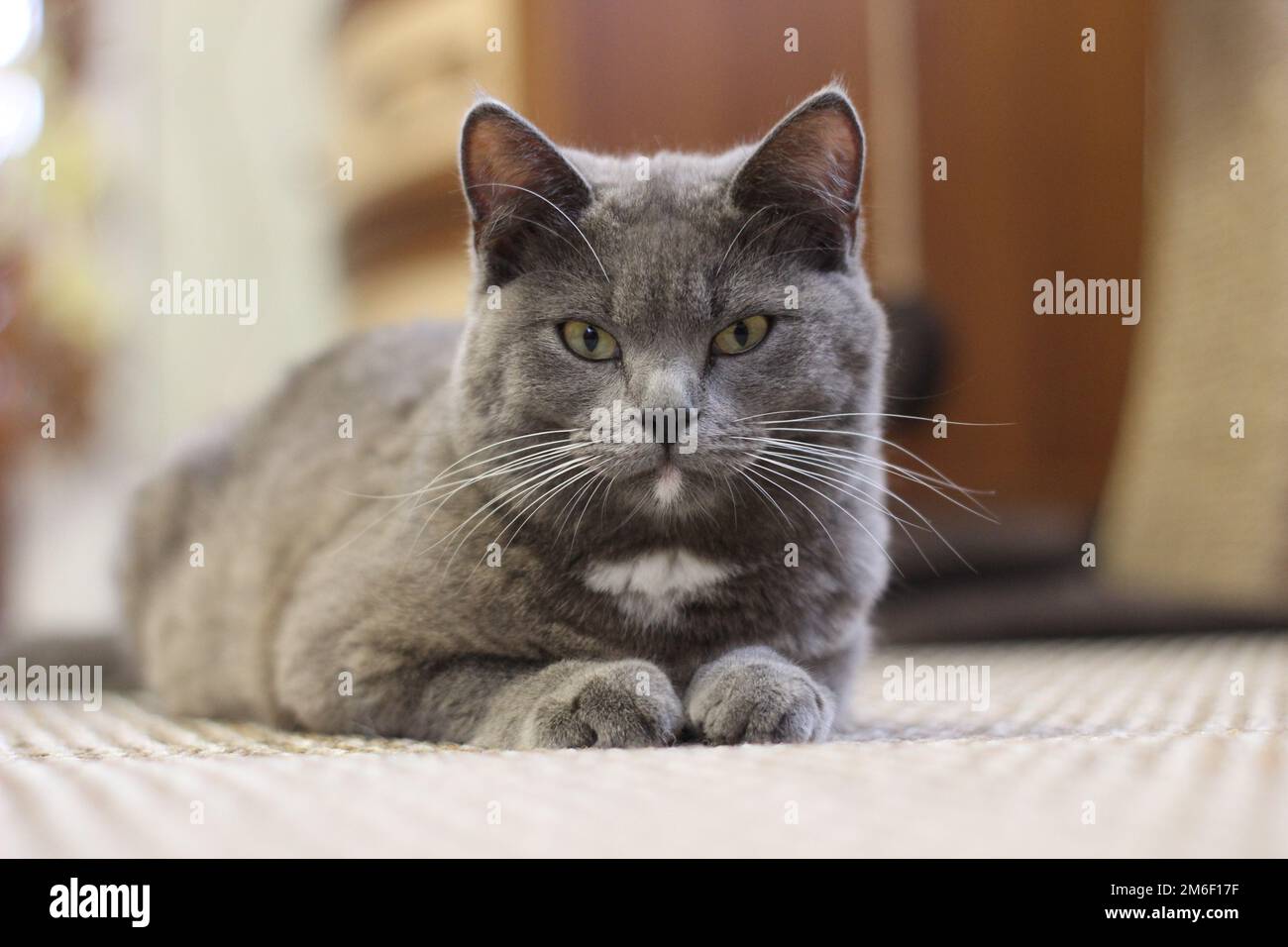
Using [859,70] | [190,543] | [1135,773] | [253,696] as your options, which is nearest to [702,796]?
[1135,773]

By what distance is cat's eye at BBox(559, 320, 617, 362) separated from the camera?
1.22 m

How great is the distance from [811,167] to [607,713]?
598 mm

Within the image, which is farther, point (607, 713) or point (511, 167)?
point (511, 167)

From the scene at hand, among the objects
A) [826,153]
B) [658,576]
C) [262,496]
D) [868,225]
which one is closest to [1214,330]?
[868,225]

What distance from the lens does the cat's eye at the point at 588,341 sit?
1217 millimetres

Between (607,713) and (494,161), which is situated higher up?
(494,161)

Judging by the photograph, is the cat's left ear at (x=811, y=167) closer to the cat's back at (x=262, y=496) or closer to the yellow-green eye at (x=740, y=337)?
the yellow-green eye at (x=740, y=337)

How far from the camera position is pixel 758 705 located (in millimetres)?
1105

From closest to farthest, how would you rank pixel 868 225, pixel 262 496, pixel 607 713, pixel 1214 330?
pixel 607 713, pixel 262 496, pixel 868 225, pixel 1214 330

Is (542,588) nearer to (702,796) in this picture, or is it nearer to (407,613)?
(407,613)

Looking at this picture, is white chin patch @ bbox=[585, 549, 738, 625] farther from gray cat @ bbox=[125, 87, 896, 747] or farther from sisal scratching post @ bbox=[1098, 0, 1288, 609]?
sisal scratching post @ bbox=[1098, 0, 1288, 609]

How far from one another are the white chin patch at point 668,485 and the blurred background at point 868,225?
642 millimetres

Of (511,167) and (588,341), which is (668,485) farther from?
(511,167)

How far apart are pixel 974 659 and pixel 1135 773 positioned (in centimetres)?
132
